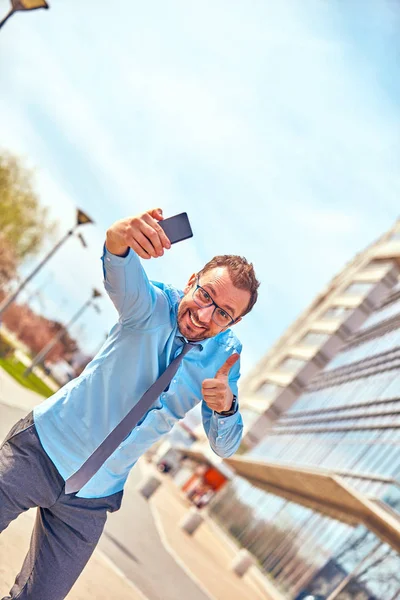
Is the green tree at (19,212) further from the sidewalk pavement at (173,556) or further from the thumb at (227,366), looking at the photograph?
the thumb at (227,366)

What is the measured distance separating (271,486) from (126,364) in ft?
→ 96.2

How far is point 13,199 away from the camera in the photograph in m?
40.1

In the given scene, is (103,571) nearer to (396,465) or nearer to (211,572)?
(211,572)

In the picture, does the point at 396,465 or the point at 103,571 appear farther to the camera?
the point at 396,465

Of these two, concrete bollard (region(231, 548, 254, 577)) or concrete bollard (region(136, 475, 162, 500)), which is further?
concrete bollard (region(136, 475, 162, 500))

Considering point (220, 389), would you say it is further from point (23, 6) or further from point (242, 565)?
point (242, 565)

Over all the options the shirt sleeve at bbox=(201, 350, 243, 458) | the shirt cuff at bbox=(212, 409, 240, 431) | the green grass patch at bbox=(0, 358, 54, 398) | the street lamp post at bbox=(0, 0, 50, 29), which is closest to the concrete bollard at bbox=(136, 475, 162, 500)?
the green grass patch at bbox=(0, 358, 54, 398)

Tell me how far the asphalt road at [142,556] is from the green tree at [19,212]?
25347 mm

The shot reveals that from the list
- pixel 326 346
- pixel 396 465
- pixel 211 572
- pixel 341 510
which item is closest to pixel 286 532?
pixel 341 510

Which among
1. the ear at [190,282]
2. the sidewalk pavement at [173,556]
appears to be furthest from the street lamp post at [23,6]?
the ear at [190,282]

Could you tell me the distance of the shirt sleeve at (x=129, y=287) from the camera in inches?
113

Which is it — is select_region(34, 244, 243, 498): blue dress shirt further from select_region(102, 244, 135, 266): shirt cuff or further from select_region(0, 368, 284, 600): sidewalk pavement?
select_region(0, 368, 284, 600): sidewalk pavement

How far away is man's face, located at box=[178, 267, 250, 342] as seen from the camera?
3.26 m

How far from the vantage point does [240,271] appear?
3322 millimetres
